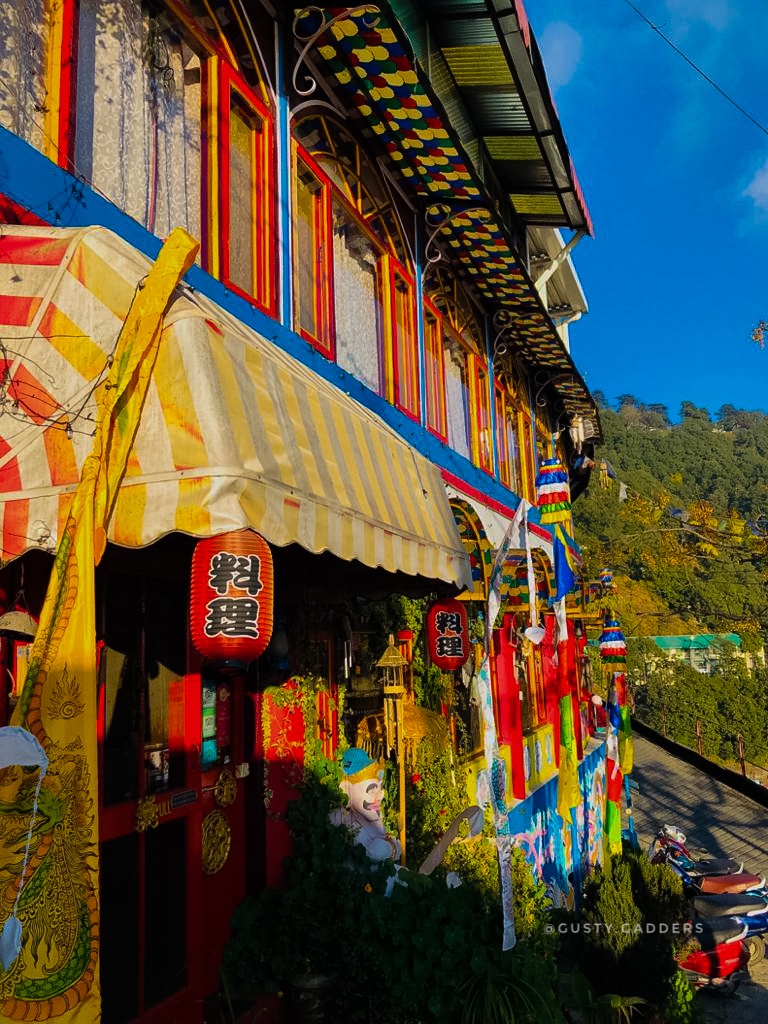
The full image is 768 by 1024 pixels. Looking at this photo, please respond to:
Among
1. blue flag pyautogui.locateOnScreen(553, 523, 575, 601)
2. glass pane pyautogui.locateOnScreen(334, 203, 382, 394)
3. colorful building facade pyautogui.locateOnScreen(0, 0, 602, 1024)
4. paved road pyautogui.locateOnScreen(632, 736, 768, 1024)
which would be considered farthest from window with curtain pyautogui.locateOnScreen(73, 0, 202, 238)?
paved road pyautogui.locateOnScreen(632, 736, 768, 1024)

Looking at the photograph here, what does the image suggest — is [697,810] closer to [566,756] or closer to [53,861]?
[566,756]

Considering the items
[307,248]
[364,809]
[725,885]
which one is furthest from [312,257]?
[725,885]

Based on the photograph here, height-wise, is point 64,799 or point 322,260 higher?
point 322,260

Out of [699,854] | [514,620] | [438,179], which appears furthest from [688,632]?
[438,179]

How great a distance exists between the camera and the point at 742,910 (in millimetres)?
14750

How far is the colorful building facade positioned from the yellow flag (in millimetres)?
13

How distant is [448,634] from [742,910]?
439 inches

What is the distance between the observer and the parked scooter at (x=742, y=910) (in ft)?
48.0

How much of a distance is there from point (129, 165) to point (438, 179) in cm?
466

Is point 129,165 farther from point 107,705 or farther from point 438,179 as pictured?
point 438,179

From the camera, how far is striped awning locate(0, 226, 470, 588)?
3449 mm

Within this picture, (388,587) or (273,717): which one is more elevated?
(388,587)

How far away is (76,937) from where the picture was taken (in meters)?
2.93

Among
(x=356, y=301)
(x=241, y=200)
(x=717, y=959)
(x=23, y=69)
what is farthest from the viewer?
(x=717, y=959)
